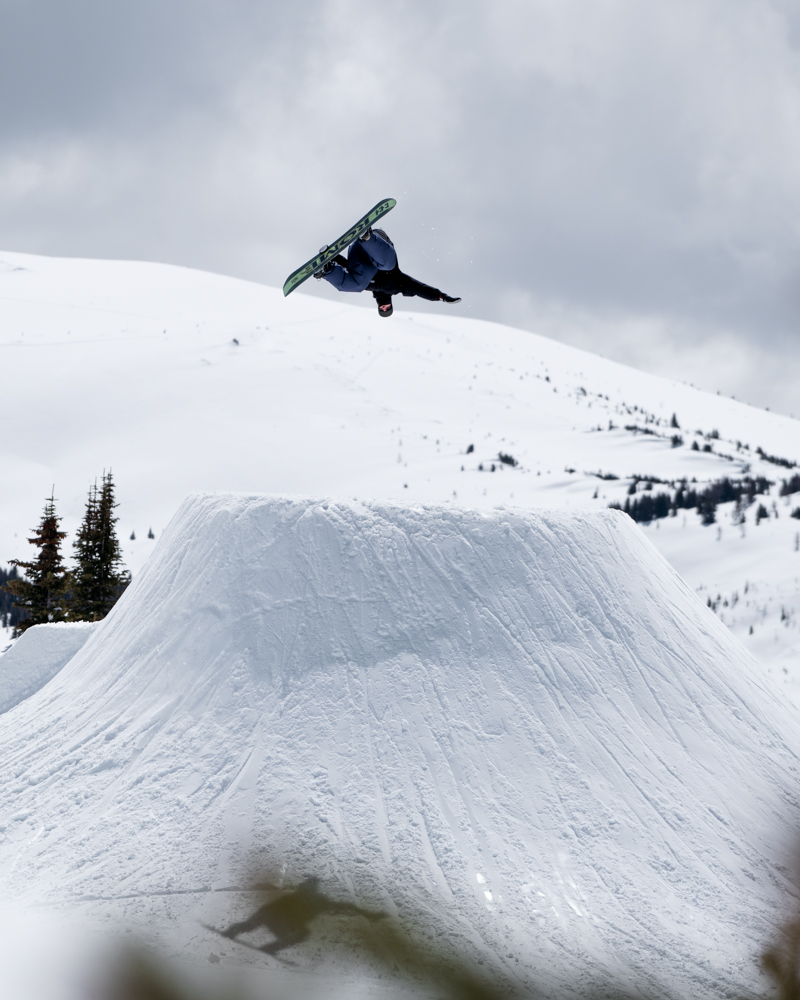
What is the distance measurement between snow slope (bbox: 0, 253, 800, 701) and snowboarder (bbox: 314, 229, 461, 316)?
17396 mm

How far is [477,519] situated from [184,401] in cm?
6129

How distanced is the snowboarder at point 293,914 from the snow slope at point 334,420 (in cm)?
1807

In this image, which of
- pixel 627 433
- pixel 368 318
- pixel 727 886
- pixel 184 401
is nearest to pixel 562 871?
pixel 727 886

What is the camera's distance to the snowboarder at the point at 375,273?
10.5 m

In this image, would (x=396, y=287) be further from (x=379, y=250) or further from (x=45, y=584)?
(x=45, y=584)

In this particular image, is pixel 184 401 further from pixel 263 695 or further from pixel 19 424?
pixel 263 695

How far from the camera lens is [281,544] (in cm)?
1227

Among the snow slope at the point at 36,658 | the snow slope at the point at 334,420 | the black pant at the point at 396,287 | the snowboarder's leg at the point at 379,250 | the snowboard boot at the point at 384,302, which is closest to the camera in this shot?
the snowboarder's leg at the point at 379,250

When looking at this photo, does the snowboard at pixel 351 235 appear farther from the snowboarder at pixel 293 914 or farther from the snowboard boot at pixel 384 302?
the snowboarder at pixel 293 914

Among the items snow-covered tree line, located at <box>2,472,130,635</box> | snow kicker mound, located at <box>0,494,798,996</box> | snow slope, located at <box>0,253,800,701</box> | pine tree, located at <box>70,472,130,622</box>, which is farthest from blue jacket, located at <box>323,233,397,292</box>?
pine tree, located at <box>70,472,130,622</box>

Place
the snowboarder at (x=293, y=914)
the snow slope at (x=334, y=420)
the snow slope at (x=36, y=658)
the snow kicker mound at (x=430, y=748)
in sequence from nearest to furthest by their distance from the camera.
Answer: the snowboarder at (x=293, y=914) → the snow kicker mound at (x=430, y=748) → the snow slope at (x=36, y=658) → the snow slope at (x=334, y=420)

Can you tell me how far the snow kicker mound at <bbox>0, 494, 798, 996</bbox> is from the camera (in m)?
9.22

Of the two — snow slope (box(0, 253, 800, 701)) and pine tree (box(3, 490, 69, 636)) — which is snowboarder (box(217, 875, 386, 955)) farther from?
pine tree (box(3, 490, 69, 636))

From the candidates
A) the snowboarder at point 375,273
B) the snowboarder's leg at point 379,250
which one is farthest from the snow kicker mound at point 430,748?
the snowboarder's leg at point 379,250
